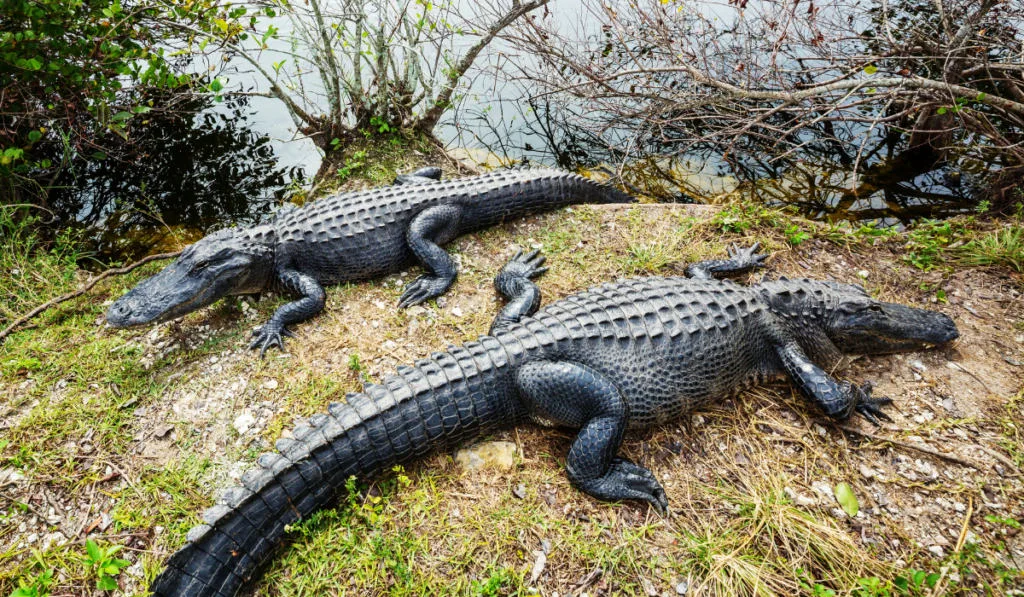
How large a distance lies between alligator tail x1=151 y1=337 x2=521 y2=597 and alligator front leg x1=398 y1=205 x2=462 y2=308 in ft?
3.80

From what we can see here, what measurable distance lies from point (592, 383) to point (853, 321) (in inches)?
74.0

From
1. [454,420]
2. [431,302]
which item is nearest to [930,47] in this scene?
[431,302]

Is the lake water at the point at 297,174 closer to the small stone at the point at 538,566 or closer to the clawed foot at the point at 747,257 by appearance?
the clawed foot at the point at 747,257

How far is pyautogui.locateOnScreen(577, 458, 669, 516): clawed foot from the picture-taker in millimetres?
2928

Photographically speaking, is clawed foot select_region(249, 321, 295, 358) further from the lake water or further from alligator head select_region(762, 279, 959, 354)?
alligator head select_region(762, 279, 959, 354)

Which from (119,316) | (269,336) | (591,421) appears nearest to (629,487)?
(591,421)

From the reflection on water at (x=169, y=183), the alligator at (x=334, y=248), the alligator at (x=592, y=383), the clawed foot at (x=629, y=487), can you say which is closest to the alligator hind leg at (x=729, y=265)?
the alligator at (x=592, y=383)

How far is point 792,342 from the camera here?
344 cm

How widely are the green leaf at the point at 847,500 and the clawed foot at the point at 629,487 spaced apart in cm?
85

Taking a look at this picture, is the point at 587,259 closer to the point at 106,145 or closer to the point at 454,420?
the point at 454,420

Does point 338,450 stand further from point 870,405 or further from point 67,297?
point 870,405

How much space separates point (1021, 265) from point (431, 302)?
4.66m

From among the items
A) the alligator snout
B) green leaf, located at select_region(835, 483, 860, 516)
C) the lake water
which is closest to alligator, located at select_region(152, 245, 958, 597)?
green leaf, located at select_region(835, 483, 860, 516)

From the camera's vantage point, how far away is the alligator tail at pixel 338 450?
2.42 meters
